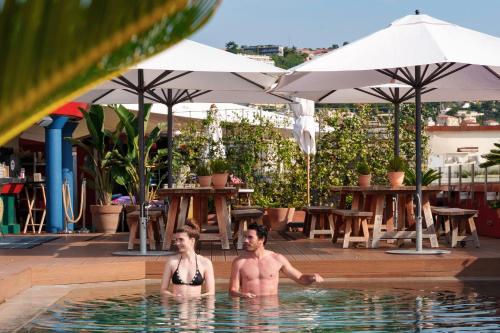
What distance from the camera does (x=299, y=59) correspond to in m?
80.9

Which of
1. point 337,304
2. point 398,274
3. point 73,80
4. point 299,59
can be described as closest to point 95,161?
point 398,274

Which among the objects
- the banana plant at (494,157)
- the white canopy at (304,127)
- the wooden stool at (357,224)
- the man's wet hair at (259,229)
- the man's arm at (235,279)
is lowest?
the man's arm at (235,279)

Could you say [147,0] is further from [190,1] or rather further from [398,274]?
[398,274]

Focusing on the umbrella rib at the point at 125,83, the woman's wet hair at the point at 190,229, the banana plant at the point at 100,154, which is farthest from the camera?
the banana plant at the point at 100,154

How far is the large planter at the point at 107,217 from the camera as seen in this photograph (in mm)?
19047

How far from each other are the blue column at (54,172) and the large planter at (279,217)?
381 centimetres

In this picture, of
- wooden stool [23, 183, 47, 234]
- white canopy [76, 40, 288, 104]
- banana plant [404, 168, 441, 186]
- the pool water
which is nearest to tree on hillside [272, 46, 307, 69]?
wooden stool [23, 183, 47, 234]

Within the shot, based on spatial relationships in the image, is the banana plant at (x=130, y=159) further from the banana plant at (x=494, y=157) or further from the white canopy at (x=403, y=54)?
the banana plant at (x=494, y=157)

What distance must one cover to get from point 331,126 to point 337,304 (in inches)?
455

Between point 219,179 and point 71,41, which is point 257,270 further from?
point 71,41

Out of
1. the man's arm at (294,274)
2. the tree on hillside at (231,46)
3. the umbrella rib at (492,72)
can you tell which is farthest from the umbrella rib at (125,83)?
the tree on hillside at (231,46)

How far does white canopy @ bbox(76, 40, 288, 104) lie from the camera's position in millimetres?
11719

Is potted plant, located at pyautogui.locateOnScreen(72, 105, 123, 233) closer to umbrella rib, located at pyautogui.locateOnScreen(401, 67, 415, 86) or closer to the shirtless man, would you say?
umbrella rib, located at pyautogui.locateOnScreen(401, 67, 415, 86)

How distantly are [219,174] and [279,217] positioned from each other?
202 inches
